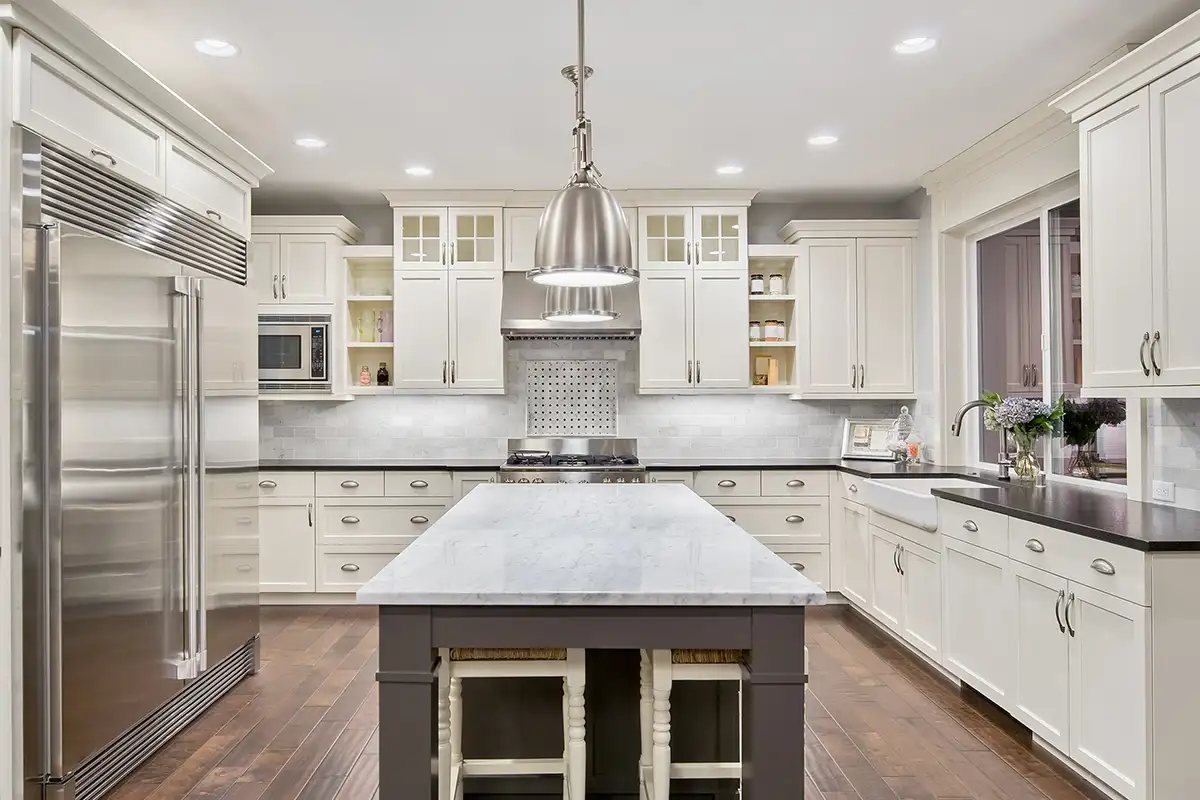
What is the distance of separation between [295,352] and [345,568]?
4.72 feet

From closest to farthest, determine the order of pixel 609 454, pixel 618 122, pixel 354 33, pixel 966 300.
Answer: pixel 354 33 → pixel 618 122 → pixel 966 300 → pixel 609 454

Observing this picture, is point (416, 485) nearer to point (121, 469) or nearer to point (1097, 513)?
point (121, 469)

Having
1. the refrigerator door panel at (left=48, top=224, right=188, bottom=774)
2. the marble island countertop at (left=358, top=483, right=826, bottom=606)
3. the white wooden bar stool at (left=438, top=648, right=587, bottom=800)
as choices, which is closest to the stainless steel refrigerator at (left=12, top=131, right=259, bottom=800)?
the refrigerator door panel at (left=48, top=224, right=188, bottom=774)

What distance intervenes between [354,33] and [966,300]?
390cm

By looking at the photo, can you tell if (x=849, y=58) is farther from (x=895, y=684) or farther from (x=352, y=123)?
(x=895, y=684)

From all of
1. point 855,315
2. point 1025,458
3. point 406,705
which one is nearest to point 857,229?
point 855,315

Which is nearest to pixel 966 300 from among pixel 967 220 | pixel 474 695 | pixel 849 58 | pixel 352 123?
pixel 967 220

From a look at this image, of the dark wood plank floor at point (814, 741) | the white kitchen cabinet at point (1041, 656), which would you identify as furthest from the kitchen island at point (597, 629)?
the white kitchen cabinet at point (1041, 656)

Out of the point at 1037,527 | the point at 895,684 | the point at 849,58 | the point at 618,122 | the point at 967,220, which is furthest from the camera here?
the point at 967,220

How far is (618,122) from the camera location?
4.12m

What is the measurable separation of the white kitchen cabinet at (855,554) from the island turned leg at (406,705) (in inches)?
143

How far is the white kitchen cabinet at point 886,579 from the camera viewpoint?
4.33 metres

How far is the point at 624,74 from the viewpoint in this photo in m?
3.50

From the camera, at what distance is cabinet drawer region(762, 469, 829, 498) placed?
5270mm
